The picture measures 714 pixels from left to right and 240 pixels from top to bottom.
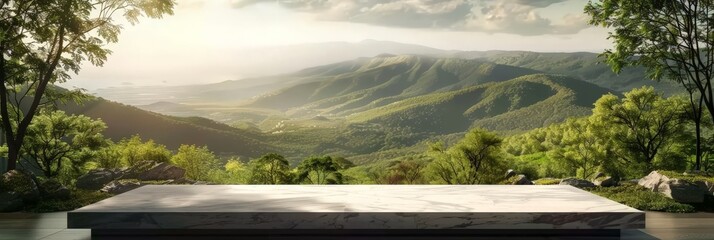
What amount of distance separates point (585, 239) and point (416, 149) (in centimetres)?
8150

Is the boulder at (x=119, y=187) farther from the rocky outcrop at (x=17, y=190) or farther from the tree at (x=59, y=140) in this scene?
the tree at (x=59, y=140)

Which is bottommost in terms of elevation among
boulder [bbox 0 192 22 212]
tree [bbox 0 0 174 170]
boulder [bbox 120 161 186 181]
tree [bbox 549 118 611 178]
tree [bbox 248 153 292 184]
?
tree [bbox 549 118 611 178]

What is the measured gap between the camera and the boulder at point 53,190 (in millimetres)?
11281

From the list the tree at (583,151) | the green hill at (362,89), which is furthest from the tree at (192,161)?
the green hill at (362,89)

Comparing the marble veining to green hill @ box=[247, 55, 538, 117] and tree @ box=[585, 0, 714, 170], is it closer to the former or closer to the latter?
tree @ box=[585, 0, 714, 170]

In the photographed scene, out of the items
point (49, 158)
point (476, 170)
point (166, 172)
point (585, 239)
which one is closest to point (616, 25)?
point (476, 170)

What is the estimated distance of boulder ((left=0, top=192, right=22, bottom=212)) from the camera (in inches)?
412

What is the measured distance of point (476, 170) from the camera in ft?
60.9

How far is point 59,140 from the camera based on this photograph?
17.2 metres

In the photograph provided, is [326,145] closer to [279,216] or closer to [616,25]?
[616,25]

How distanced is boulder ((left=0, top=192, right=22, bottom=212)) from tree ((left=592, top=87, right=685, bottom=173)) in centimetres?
1706

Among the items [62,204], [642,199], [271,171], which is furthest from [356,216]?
[271,171]

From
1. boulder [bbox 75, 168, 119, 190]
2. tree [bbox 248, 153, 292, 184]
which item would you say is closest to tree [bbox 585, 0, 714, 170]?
tree [bbox 248, 153, 292, 184]

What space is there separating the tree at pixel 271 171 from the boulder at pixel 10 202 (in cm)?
714
